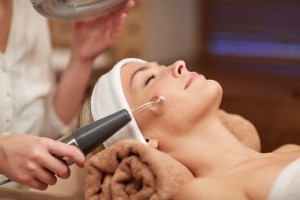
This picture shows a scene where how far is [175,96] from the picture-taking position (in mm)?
1092

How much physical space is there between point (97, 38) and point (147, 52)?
147cm

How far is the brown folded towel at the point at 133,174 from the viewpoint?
3.02 ft

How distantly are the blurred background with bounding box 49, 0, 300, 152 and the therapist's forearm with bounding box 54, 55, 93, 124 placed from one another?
1048mm

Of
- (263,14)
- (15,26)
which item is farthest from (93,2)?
(263,14)

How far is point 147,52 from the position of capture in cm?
303

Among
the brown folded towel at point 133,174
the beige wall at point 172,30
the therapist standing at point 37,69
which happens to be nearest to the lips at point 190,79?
the brown folded towel at point 133,174

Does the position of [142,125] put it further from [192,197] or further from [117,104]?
[192,197]

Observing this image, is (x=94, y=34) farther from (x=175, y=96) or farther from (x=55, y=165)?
(x=55, y=165)

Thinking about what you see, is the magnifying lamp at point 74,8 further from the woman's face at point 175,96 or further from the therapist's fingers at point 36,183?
the therapist's fingers at point 36,183

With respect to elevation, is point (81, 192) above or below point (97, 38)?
below

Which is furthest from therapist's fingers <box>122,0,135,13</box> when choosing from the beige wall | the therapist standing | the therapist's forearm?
the beige wall

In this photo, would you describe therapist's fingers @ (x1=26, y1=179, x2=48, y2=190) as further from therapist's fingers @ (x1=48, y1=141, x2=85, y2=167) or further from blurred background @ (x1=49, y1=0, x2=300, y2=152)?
blurred background @ (x1=49, y1=0, x2=300, y2=152)

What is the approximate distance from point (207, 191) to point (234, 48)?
274cm

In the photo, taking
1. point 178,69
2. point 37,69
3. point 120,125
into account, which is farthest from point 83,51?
point 120,125
